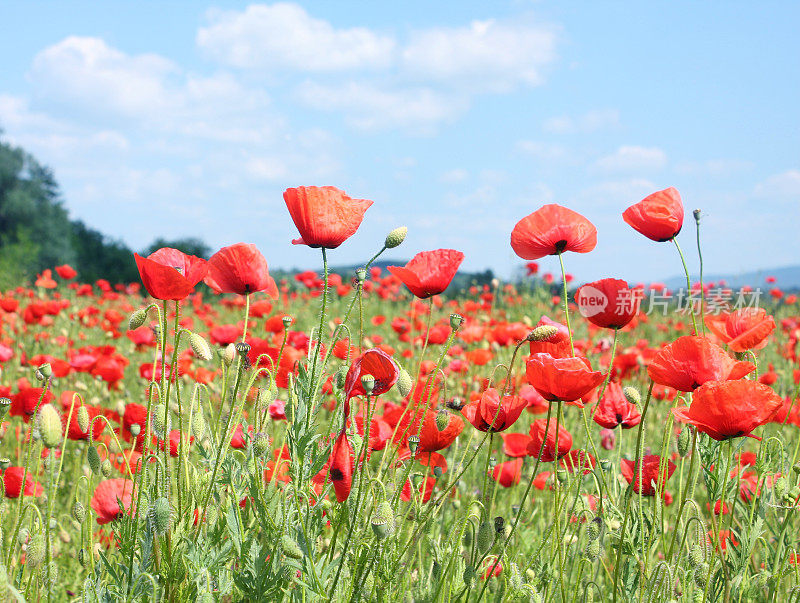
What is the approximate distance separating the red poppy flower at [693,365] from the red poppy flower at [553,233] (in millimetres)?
397

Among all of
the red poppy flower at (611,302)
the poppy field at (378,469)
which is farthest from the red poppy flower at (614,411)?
the red poppy flower at (611,302)

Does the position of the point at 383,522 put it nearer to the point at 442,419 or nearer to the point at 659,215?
the point at 442,419

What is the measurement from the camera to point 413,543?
1595mm

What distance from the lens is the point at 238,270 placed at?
177 centimetres

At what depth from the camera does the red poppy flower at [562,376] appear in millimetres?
1421

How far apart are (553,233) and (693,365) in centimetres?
50

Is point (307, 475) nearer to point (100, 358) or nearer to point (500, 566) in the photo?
point (500, 566)

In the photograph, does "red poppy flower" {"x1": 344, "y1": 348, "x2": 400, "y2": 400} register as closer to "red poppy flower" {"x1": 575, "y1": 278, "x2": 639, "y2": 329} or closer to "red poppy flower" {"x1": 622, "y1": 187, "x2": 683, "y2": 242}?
"red poppy flower" {"x1": 575, "y1": 278, "x2": 639, "y2": 329}

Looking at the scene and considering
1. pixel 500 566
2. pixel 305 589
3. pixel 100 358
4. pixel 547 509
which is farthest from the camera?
pixel 100 358

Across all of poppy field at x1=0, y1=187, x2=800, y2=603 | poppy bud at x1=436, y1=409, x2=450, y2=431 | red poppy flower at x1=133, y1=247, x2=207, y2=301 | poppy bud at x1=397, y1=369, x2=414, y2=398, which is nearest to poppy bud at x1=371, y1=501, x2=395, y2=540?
poppy field at x1=0, y1=187, x2=800, y2=603

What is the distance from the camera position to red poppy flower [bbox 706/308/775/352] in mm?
1776

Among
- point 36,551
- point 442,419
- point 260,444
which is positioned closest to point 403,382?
point 442,419

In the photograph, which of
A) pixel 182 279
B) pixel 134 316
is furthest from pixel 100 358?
pixel 182 279

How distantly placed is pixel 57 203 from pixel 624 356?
47761 millimetres
